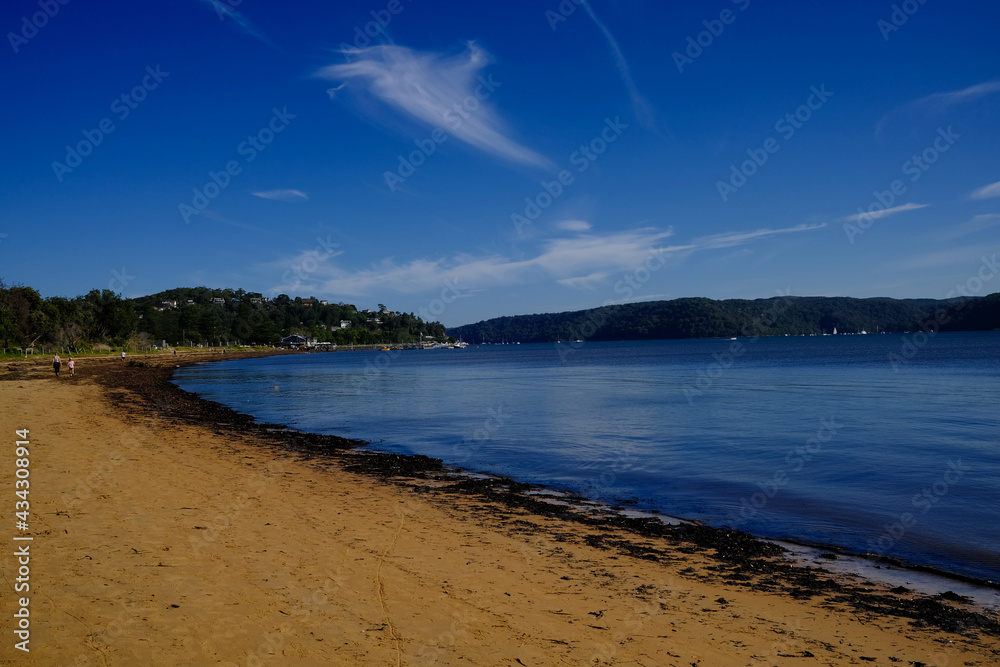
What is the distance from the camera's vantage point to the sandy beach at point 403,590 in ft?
18.0

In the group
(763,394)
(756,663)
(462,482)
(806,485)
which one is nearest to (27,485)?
(462,482)

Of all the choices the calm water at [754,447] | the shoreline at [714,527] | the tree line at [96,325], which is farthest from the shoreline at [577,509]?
the tree line at [96,325]

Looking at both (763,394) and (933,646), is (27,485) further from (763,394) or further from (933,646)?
(763,394)

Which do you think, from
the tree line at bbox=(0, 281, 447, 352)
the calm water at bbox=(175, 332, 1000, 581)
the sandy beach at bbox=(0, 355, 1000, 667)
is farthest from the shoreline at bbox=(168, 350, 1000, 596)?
the tree line at bbox=(0, 281, 447, 352)

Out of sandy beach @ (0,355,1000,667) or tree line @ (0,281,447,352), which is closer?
sandy beach @ (0,355,1000,667)

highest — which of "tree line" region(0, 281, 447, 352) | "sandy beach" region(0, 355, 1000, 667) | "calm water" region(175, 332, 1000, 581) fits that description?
"tree line" region(0, 281, 447, 352)

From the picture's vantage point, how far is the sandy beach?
548 centimetres

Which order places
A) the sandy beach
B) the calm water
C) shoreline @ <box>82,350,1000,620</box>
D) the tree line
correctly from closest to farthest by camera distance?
the sandy beach < shoreline @ <box>82,350,1000,620</box> < the calm water < the tree line

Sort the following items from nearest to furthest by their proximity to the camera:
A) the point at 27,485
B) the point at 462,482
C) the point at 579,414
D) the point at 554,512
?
the point at 27,485, the point at 554,512, the point at 462,482, the point at 579,414

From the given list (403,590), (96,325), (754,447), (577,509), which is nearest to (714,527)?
(577,509)

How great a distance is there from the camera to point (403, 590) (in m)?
7.09

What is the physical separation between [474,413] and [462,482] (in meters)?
16.6

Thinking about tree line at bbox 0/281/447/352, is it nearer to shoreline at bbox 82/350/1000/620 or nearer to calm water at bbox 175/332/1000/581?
calm water at bbox 175/332/1000/581

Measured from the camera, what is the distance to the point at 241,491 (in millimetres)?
12289
